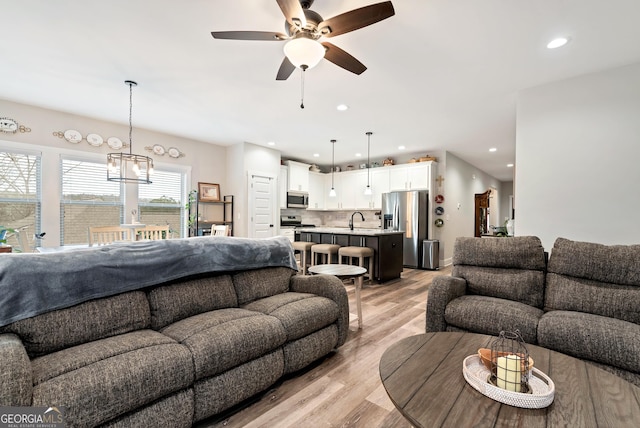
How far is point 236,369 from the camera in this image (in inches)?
65.5

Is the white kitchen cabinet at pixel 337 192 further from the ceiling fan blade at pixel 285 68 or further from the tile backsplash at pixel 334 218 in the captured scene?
the ceiling fan blade at pixel 285 68

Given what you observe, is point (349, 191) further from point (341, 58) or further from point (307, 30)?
point (307, 30)

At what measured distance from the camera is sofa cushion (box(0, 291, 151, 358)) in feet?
4.63

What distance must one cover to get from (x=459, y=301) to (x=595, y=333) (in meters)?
0.80

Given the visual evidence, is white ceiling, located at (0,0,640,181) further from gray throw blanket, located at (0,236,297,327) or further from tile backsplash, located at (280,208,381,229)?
tile backsplash, located at (280,208,381,229)

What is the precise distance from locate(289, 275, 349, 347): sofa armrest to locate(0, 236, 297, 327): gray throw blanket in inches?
19.7

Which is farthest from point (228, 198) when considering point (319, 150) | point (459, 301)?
point (459, 301)

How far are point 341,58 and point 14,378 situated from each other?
8.52 ft

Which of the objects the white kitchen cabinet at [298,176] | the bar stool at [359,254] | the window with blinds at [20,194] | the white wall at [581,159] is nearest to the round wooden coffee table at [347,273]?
the bar stool at [359,254]

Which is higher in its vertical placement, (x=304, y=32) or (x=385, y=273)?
(x=304, y=32)

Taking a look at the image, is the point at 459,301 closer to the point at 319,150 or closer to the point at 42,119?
the point at 319,150

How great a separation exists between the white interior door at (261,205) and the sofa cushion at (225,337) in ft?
13.9

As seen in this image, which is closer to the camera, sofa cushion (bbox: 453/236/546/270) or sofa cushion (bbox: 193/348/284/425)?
sofa cushion (bbox: 193/348/284/425)

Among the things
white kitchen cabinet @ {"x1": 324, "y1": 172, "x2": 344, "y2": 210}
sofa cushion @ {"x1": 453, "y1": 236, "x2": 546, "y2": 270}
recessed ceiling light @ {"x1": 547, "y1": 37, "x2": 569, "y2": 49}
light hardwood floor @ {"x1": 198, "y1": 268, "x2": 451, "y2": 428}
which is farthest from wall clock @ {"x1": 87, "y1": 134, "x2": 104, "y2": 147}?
recessed ceiling light @ {"x1": 547, "y1": 37, "x2": 569, "y2": 49}
